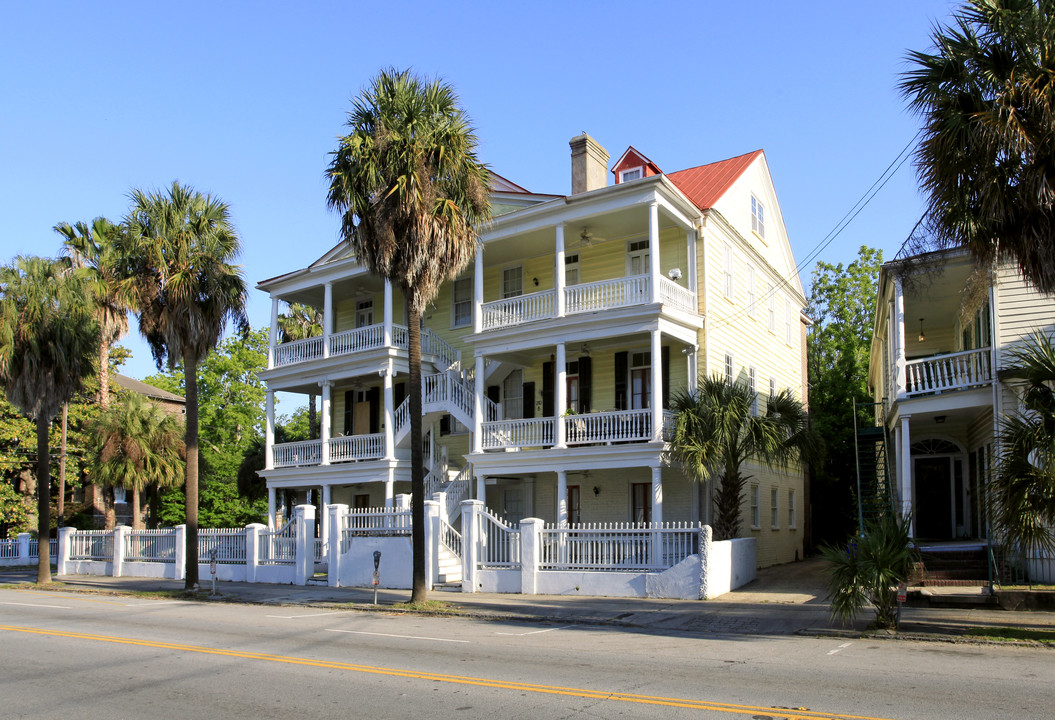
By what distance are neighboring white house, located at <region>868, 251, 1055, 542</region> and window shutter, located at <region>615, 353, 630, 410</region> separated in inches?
273

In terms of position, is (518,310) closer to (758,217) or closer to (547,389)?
(547,389)

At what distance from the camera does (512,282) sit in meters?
27.8

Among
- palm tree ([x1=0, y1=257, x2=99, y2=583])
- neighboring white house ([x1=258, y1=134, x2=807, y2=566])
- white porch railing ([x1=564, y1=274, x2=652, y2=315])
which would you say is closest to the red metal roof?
neighboring white house ([x1=258, y1=134, x2=807, y2=566])

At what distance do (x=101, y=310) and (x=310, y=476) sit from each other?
12.9 meters

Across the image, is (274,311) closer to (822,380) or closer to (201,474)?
(201,474)

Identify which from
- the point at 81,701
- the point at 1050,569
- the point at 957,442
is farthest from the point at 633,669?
the point at 957,442

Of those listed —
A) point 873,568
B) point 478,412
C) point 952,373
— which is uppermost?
point 952,373

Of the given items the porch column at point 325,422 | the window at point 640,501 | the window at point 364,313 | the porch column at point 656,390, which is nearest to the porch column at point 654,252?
the porch column at point 656,390

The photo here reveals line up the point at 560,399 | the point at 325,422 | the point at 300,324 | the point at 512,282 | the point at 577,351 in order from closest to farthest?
the point at 560,399 < the point at 577,351 < the point at 512,282 < the point at 325,422 < the point at 300,324

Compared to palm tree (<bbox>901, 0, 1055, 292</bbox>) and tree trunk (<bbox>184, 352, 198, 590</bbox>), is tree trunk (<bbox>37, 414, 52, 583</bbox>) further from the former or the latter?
palm tree (<bbox>901, 0, 1055, 292</bbox>)

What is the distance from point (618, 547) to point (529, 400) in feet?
26.4

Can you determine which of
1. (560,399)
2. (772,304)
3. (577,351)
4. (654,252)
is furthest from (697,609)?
(772,304)

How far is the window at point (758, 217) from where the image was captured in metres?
28.8

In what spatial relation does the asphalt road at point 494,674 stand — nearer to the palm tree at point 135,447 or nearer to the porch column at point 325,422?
the porch column at point 325,422
